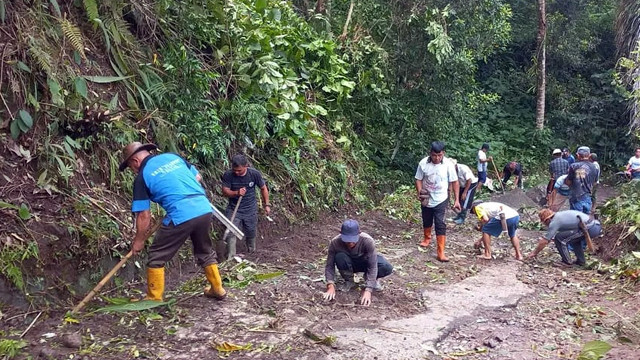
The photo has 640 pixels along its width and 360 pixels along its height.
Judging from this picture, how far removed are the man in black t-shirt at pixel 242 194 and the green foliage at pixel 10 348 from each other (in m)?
3.10

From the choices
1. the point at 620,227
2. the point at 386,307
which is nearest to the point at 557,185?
the point at 620,227

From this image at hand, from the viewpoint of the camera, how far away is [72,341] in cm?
493

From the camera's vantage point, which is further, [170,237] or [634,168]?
[634,168]

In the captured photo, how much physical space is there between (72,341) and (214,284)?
1.46 meters

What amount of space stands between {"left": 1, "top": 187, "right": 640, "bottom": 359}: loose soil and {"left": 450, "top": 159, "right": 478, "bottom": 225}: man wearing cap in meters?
2.95

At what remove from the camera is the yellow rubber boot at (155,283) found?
562cm

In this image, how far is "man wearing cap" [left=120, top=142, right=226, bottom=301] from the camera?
17.9ft

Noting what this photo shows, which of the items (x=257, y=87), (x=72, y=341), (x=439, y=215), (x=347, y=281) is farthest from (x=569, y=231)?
(x=72, y=341)

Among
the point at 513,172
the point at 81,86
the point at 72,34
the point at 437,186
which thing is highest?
the point at 72,34

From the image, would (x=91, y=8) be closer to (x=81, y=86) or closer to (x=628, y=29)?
(x=81, y=86)

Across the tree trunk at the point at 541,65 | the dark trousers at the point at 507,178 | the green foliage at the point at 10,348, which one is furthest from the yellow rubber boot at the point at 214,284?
the tree trunk at the point at 541,65

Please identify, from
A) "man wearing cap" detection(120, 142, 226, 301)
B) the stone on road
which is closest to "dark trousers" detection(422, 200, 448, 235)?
the stone on road

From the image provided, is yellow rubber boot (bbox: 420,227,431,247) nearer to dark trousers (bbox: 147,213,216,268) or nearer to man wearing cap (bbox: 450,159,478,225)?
man wearing cap (bbox: 450,159,478,225)

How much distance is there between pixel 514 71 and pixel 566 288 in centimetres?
1628
